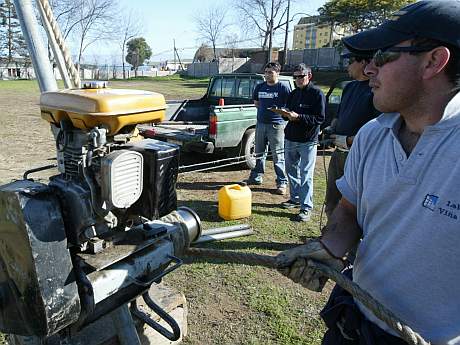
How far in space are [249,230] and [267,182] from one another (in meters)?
2.19

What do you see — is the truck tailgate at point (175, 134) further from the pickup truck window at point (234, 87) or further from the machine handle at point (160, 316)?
the machine handle at point (160, 316)

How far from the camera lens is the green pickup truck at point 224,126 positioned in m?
6.86

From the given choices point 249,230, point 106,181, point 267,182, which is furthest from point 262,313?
point 267,182

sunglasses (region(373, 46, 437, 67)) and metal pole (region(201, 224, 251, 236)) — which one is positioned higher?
sunglasses (region(373, 46, 437, 67))

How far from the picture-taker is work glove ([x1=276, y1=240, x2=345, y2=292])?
1.62 meters

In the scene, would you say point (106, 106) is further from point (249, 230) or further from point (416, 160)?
point (249, 230)

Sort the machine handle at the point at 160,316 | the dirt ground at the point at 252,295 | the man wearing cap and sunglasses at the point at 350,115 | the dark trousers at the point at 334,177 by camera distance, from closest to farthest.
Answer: the machine handle at the point at 160,316 < the dirt ground at the point at 252,295 < the man wearing cap and sunglasses at the point at 350,115 < the dark trousers at the point at 334,177

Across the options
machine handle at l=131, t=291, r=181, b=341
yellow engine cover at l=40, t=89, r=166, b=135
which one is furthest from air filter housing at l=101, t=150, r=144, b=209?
machine handle at l=131, t=291, r=181, b=341

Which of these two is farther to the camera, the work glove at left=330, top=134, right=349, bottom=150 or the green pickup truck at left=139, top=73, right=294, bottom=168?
the green pickup truck at left=139, top=73, right=294, bottom=168

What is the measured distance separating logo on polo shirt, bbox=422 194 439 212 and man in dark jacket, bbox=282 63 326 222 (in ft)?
12.3

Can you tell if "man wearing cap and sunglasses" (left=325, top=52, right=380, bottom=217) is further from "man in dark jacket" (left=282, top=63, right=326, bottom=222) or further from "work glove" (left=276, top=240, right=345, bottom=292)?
"work glove" (left=276, top=240, right=345, bottom=292)

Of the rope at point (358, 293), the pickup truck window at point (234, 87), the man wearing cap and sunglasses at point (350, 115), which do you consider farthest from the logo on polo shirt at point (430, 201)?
the pickup truck window at point (234, 87)

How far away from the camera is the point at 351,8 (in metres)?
38.6

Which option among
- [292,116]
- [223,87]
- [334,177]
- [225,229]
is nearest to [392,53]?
[334,177]
